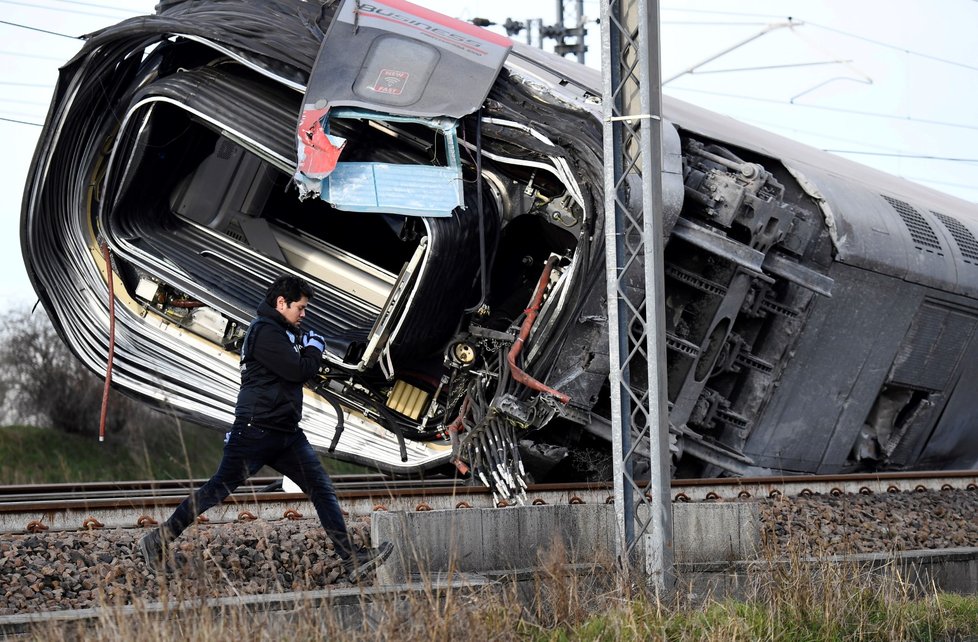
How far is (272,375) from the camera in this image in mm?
6324

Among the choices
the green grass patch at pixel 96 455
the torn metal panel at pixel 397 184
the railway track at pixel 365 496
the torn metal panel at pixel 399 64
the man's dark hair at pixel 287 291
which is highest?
the torn metal panel at pixel 399 64

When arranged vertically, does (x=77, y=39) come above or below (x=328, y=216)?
above

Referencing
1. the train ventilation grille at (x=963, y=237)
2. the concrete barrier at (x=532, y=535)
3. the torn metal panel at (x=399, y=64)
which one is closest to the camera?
the concrete barrier at (x=532, y=535)

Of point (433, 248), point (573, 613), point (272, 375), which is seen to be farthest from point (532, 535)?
point (433, 248)

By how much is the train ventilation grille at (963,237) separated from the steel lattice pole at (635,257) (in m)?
7.37

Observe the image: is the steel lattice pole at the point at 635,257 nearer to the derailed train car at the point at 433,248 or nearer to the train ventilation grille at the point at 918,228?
the derailed train car at the point at 433,248

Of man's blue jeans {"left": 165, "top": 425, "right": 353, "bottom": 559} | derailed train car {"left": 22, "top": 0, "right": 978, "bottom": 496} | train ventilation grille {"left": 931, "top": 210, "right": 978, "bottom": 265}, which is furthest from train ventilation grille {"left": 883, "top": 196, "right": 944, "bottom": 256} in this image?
man's blue jeans {"left": 165, "top": 425, "right": 353, "bottom": 559}

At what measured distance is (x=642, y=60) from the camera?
22.1 feet

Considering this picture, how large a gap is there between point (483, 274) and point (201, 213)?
357 cm

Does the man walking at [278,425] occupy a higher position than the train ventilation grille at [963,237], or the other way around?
the train ventilation grille at [963,237]

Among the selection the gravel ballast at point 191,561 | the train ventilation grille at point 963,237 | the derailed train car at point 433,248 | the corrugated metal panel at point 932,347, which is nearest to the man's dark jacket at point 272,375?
the gravel ballast at point 191,561

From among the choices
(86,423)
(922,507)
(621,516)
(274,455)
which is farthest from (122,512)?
(86,423)

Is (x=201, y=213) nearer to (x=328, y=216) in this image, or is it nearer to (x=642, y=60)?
(x=328, y=216)

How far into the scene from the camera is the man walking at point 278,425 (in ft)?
20.4
